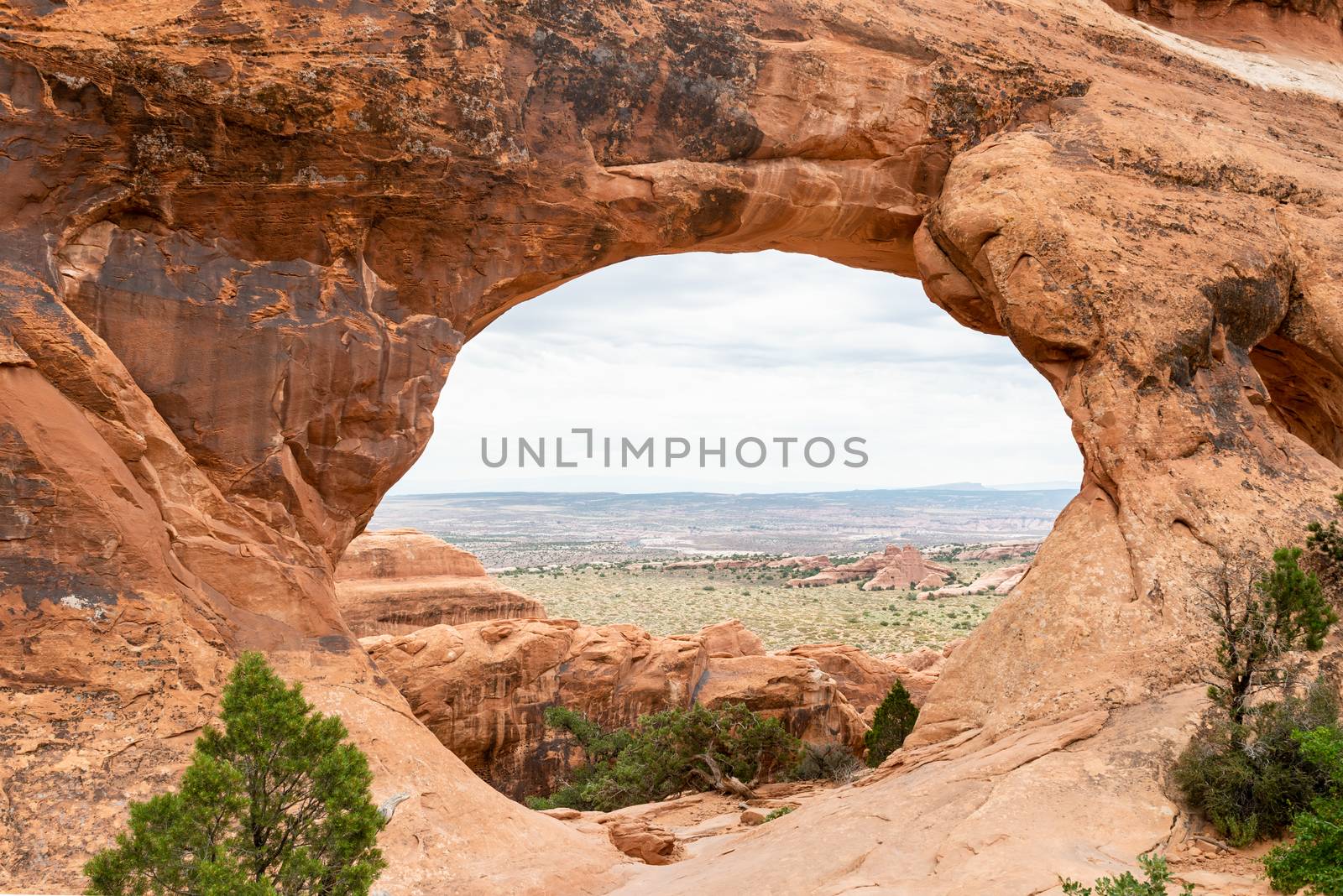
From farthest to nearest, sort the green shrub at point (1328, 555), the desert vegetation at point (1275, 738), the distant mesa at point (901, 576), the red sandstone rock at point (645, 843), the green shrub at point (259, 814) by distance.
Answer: the distant mesa at point (901, 576) < the red sandstone rock at point (645, 843) < the green shrub at point (1328, 555) < the desert vegetation at point (1275, 738) < the green shrub at point (259, 814)

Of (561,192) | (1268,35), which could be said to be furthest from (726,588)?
(561,192)

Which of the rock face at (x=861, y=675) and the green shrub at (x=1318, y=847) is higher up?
the green shrub at (x=1318, y=847)

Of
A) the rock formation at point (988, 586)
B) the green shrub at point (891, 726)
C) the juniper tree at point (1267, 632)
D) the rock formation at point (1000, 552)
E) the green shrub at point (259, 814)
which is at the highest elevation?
the juniper tree at point (1267, 632)

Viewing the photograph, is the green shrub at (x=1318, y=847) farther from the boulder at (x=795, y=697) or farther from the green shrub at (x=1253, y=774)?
the boulder at (x=795, y=697)

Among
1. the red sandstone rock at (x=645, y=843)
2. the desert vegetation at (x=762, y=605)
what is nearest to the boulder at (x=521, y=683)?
the red sandstone rock at (x=645, y=843)

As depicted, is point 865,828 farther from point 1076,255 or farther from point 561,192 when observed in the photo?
point 561,192

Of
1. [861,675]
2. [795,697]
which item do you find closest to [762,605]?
[861,675]
